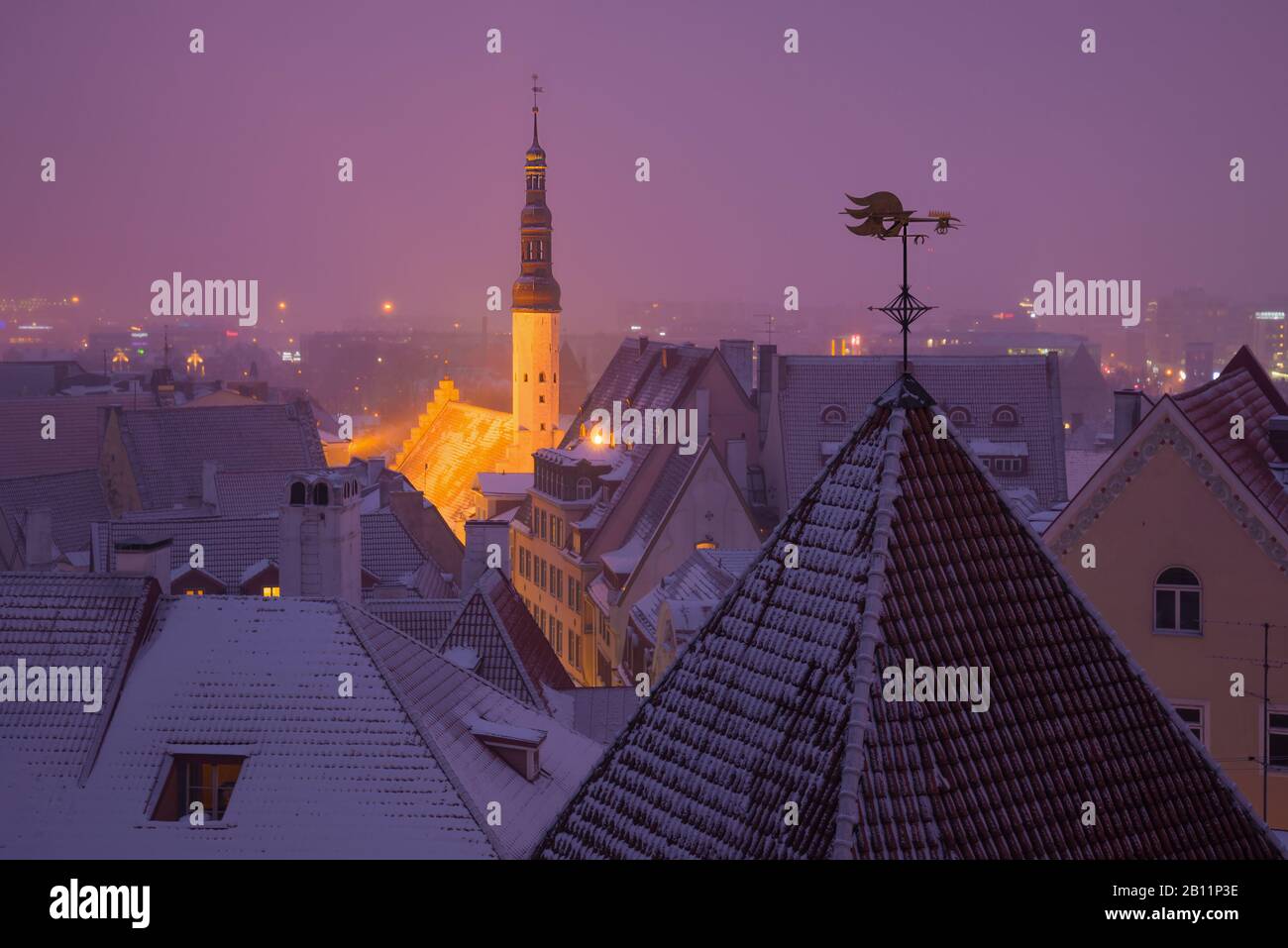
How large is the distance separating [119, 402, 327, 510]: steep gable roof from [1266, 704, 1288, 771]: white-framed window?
3899 cm

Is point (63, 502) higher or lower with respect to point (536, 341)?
lower

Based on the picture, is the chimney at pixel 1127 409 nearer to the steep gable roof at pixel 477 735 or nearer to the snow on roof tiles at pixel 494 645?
the steep gable roof at pixel 477 735

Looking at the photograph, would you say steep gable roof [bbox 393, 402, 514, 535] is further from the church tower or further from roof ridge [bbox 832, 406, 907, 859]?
roof ridge [bbox 832, 406, 907, 859]

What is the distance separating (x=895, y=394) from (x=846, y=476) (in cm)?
59

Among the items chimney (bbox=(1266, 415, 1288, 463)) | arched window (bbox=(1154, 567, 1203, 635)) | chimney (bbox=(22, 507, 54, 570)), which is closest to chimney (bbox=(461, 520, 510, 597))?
chimney (bbox=(22, 507, 54, 570))

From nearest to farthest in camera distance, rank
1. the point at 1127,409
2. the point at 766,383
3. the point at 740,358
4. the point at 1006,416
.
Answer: the point at 1127,409 < the point at 1006,416 < the point at 766,383 < the point at 740,358

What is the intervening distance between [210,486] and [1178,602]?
1313 inches

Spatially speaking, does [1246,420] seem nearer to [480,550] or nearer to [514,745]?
[514,745]

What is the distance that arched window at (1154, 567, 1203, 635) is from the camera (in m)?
18.7

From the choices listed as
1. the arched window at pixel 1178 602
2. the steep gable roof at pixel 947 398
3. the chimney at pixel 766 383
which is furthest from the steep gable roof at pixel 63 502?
the arched window at pixel 1178 602

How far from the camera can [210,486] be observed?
153 feet

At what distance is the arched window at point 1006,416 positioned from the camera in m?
47.4

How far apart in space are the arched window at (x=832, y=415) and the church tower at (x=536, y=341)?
3638cm

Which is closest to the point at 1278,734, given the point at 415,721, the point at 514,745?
the point at 514,745
